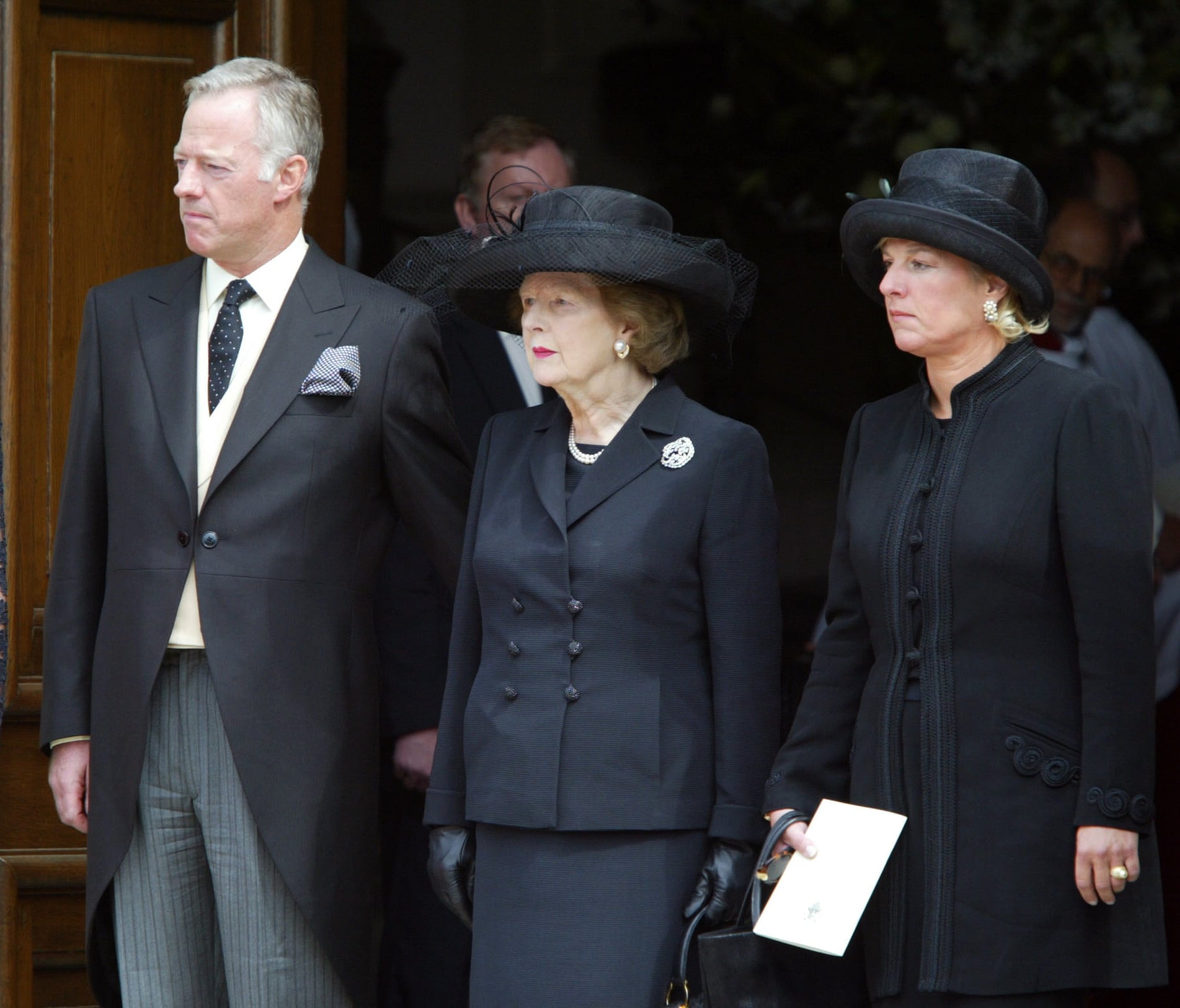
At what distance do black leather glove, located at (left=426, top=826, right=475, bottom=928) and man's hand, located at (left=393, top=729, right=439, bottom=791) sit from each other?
86cm

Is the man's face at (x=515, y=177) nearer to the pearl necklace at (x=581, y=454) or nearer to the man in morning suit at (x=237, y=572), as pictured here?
the man in morning suit at (x=237, y=572)

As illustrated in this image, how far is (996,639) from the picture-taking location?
2738 mm

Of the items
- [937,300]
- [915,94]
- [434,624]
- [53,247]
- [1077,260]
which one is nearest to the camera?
[937,300]

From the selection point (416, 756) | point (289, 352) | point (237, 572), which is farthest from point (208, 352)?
point (416, 756)

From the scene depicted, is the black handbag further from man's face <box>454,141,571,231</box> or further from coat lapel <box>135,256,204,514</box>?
man's face <box>454,141,571,231</box>

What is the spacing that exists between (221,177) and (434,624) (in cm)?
121

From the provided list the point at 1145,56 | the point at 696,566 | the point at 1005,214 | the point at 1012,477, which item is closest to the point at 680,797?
the point at 696,566

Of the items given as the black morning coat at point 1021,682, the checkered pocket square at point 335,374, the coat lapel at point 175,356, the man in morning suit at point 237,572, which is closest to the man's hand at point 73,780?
the man in morning suit at point 237,572

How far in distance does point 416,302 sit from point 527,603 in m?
0.71

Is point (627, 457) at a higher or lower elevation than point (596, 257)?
lower

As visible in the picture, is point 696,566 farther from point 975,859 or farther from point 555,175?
point 555,175

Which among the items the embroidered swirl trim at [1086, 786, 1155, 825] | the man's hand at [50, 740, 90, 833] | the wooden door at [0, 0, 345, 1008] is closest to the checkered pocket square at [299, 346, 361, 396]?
the man's hand at [50, 740, 90, 833]

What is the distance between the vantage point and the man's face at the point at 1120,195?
5.49 m

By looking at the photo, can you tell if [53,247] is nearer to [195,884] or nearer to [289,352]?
[289,352]
